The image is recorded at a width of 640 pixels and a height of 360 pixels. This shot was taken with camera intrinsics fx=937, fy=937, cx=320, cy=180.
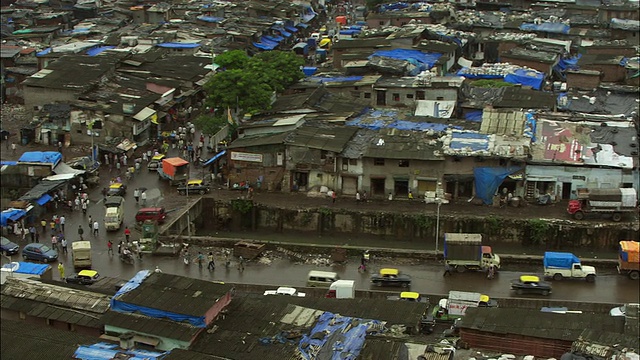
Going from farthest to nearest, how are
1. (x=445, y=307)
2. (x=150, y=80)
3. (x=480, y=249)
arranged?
(x=150, y=80) < (x=480, y=249) < (x=445, y=307)

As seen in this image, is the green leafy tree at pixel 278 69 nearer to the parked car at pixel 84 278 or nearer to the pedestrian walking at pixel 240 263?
the pedestrian walking at pixel 240 263

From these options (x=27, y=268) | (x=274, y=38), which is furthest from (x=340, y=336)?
(x=274, y=38)

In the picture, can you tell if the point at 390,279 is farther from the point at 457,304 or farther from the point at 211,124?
the point at 211,124

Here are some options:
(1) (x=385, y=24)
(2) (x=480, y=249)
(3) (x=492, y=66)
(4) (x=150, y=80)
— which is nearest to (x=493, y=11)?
(1) (x=385, y=24)

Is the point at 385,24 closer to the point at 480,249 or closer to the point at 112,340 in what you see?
the point at 480,249

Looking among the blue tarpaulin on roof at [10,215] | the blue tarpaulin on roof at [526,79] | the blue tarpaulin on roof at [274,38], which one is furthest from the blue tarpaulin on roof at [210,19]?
the blue tarpaulin on roof at [10,215]

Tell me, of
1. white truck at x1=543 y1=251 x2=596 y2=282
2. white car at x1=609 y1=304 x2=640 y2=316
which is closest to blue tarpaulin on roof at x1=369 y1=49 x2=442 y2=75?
white truck at x1=543 y1=251 x2=596 y2=282
